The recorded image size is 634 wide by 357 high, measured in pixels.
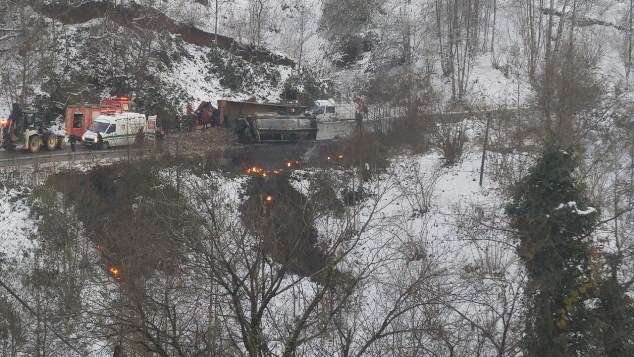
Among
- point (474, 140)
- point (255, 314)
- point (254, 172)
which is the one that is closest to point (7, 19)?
point (254, 172)

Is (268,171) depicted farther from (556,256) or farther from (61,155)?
(556,256)

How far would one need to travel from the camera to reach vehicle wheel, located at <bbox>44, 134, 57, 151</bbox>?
2064 cm

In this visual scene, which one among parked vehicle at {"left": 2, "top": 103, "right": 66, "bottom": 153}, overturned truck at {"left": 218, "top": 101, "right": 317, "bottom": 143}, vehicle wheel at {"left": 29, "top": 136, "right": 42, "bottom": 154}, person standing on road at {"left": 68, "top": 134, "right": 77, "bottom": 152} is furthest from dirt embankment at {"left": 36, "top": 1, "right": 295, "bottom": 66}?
vehicle wheel at {"left": 29, "top": 136, "right": 42, "bottom": 154}

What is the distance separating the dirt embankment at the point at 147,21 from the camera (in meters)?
29.7

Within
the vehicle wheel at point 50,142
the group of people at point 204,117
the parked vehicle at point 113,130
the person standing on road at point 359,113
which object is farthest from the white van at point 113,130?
the person standing on road at point 359,113

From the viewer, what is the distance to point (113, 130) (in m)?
22.0

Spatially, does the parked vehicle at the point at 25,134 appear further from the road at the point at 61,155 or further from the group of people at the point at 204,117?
the group of people at the point at 204,117

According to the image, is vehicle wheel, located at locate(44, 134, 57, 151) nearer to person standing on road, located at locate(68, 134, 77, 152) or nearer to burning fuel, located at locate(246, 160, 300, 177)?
person standing on road, located at locate(68, 134, 77, 152)

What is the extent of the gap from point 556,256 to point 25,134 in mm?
17420

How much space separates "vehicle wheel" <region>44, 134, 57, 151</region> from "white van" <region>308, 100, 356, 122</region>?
1284 cm

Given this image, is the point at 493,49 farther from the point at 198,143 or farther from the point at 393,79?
the point at 198,143

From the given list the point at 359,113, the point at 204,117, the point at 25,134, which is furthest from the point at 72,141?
the point at 359,113

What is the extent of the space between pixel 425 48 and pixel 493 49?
458 cm

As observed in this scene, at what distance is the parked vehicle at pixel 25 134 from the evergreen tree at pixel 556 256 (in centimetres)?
1650
